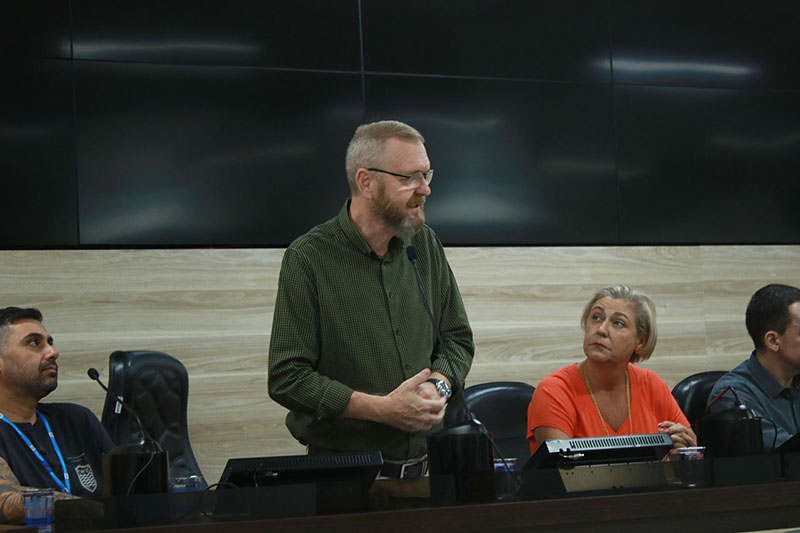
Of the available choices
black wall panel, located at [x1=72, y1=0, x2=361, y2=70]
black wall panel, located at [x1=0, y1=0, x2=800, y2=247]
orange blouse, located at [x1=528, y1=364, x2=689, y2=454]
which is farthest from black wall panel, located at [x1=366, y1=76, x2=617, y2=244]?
orange blouse, located at [x1=528, y1=364, x2=689, y2=454]

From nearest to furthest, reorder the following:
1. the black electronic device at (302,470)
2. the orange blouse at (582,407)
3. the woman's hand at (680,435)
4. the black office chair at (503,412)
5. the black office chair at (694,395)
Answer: the black electronic device at (302,470), the woman's hand at (680,435), the orange blouse at (582,407), the black office chair at (503,412), the black office chair at (694,395)

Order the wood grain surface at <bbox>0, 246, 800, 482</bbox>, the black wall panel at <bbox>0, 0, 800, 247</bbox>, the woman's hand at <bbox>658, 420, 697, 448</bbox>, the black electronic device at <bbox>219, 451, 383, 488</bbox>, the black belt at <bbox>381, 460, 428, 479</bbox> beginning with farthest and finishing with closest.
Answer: the black wall panel at <bbox>0, 0, 800, 247</bbox>
the wood grain surface at <bbox>0, 246, 800, 482</bbox>
the woman's hand at <bbox>658, 420, 697, 448</bbox>
the black belt at <bbox>381, 460, 428, 479</bbox>
the black electronic device at <bbox>219, 451, 383, 488</bbox>

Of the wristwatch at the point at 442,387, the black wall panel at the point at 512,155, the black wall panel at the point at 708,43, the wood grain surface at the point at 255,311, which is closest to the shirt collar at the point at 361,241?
the wristwatch at the point at 442,387

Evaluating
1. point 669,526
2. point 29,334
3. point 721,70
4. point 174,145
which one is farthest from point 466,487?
point 721,70

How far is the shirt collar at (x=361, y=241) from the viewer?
2.47 meters

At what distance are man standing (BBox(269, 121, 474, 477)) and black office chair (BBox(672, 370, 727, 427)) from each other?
1.17m

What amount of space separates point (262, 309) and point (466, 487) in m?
2.07

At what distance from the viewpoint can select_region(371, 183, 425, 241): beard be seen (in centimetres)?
242

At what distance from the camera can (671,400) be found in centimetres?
286

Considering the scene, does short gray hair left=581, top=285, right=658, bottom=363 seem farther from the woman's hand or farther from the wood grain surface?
the wood grain surface

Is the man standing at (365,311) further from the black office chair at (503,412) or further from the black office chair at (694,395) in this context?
the black office chair at (694,395)

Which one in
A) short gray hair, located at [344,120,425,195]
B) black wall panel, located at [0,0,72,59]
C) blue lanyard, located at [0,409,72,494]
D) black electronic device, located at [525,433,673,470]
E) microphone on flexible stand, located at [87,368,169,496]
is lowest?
blue lanyard, located at [0,409,72,494]

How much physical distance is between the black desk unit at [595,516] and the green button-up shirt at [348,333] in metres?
0.59

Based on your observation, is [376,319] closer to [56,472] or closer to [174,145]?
[56,472]
